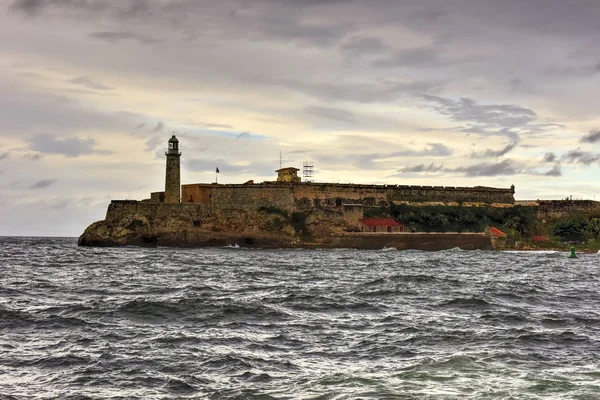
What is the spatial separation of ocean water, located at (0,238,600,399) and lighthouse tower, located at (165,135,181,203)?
179ft

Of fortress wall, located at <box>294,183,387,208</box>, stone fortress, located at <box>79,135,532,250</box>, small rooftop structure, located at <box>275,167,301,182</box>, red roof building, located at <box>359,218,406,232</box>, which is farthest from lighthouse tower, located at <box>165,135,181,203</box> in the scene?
red roof building, located at <box>359,218,406,232</box>

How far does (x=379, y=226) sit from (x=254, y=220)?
15424mm

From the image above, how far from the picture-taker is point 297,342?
53.2 ft

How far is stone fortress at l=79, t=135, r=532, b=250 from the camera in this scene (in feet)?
265

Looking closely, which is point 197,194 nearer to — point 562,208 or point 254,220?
point 254,220

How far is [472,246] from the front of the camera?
82438mm

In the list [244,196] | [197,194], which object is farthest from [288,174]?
[197,194]

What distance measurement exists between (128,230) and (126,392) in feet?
231

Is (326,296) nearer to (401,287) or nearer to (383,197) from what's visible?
(401,287)

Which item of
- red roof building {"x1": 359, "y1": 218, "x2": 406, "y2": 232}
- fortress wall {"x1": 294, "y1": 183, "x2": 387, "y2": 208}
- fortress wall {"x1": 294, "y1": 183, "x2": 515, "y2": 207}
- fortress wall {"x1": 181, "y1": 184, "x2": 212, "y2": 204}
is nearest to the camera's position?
fortress wall {"x1": 181, "y1": 184, "x2": 212, "y2": 204}

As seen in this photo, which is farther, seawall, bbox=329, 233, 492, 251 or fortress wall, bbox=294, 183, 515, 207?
fortress wall, bbox=294, 183, 515, 207

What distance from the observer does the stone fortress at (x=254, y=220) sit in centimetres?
8075

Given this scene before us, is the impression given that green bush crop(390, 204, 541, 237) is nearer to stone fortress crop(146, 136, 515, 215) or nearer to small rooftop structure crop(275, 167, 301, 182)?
stone fortress crop(146, 136, 515, 215)

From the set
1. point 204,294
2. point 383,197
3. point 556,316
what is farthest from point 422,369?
point 383,197
